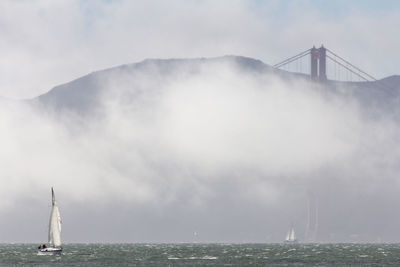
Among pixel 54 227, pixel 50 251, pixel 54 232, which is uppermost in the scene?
pixel 54 227

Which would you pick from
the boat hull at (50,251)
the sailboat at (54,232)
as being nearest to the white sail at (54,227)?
the sailboat at (54,232)

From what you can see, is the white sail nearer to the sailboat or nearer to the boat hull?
the sailboat

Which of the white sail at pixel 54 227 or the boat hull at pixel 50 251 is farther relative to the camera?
the boat hull at pixel 50 251

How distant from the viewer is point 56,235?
176125 millimetres

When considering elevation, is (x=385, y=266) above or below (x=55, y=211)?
below

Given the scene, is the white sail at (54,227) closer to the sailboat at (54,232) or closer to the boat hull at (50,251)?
the sailboat at (54,232)

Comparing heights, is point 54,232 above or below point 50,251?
above

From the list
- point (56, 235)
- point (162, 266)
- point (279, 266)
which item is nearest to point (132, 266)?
point (162, 266)

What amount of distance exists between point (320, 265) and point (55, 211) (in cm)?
6061

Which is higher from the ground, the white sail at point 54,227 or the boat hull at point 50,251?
the white sail at point 54,227

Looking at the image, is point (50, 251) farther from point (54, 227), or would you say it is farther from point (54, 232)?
point (54, 227)

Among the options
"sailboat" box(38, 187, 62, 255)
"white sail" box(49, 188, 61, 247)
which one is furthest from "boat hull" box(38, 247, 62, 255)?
"white sail" box(49, 188, 61, 247)

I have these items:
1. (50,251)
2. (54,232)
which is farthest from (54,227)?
(50,251)

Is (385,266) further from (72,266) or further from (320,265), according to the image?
(72,266)
